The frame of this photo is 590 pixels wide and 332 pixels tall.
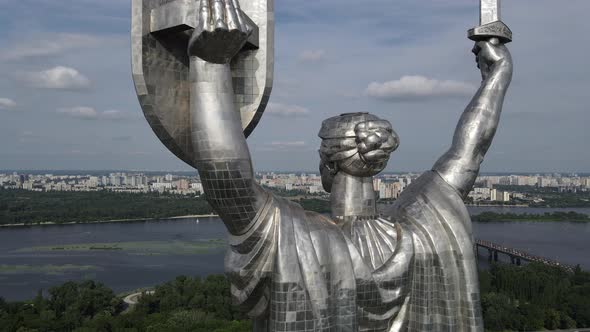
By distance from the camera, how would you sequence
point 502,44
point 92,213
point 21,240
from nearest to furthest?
1. point 502,44
2. point 21,240
3. point 92,213

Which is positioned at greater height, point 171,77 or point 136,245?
point 171,77

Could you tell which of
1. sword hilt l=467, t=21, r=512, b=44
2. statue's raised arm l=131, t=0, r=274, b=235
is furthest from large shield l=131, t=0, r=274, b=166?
sword hilt l=467, t=21, r=512, b=44

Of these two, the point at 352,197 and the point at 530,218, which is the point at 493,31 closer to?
the point at 352,197

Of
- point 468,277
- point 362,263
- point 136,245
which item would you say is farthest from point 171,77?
point 136,245

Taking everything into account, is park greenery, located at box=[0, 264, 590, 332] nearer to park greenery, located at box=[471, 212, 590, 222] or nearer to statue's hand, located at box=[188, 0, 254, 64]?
statue's hand, located at box=[188, 0, 254, 64]

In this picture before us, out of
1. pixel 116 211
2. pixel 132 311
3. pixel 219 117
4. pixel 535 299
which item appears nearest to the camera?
pixel 219 117

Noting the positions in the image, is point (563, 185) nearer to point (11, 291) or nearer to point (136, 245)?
point (136, 245)

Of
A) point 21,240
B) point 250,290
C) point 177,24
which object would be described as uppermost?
point 177,24

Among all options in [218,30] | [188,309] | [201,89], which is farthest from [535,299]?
[218,30]
